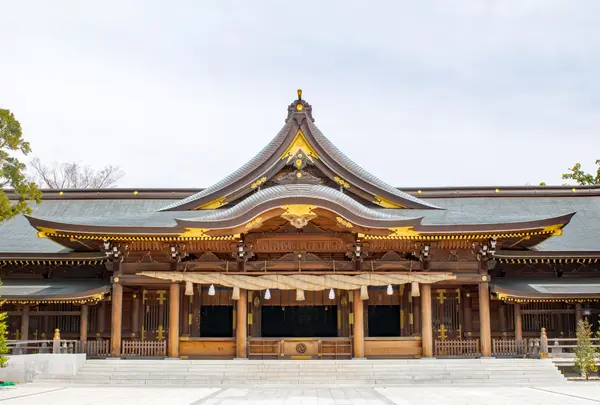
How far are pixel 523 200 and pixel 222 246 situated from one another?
1449cm

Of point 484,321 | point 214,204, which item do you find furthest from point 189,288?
point 484,321

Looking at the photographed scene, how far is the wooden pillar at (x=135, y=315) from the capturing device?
79.0ft

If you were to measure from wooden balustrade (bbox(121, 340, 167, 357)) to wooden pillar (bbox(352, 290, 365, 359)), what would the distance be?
21.4 ft

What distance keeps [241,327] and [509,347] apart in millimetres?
9363

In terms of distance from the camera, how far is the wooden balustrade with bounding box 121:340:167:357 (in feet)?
73.8

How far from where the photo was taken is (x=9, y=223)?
89.4 feet

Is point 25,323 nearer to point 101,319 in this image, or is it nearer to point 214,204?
A: point 101,319

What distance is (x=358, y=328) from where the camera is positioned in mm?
22031

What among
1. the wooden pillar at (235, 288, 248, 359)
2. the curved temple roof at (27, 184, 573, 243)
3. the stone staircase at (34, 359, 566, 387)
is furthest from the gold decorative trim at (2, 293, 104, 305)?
the wooden pillar at (235, 288, 248, 359)

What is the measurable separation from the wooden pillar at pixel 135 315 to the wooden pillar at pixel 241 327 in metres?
4.21

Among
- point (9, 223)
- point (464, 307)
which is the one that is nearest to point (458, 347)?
point (464, 307)

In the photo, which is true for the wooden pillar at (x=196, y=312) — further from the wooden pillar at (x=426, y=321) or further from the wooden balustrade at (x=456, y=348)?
the wooden balustrade at (x=456, y=348)

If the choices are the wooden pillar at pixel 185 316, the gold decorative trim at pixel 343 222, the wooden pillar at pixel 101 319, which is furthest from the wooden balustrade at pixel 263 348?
the wooden pillar at pixel 101 319

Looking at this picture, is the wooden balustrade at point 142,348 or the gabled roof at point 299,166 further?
the gabled roof at point 299,166
